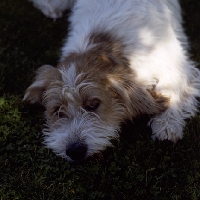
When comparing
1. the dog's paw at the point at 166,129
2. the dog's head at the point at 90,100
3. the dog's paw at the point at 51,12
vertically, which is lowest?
the dog's paw at the point at 51,12

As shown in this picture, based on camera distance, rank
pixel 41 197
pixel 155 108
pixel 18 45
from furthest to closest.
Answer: pixel 18 45
pixel 155 108
pixel 41 197

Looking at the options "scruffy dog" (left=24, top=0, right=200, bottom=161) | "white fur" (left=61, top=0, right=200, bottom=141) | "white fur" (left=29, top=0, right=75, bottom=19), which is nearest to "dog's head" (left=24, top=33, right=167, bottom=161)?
"scruffy dog" (left=24, top=0, right=200, bottom=161)

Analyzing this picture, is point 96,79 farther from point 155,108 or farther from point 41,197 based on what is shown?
point 41,197

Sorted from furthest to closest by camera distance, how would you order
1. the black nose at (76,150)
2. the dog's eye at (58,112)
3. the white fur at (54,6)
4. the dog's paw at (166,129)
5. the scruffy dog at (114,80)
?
the white fur at (54,6) → the dog's paw at (166,129) → the dog's eye at (58,112) → the scruffy dog at (114,80) → the black nose at (76,150)

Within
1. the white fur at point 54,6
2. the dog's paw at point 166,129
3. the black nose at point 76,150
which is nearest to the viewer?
the black nose at point 76,150

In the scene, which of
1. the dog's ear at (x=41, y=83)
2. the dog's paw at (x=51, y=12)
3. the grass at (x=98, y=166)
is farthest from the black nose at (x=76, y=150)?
the dog's paw at (x=51, y=12)

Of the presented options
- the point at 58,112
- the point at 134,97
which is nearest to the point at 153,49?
the point at 134,97

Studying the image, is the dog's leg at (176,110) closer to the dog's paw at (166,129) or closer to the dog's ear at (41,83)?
the dog's paw at (166,129)

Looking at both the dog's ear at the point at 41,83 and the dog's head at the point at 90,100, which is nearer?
the dog's head at the point at 90,100

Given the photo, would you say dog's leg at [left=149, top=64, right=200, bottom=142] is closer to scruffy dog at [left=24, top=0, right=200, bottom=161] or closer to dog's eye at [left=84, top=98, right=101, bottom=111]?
scruffy dog at [left=24, top=0, right=200, bottom=161]

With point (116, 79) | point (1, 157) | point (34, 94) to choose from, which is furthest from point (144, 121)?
Answer: point (1, 157)
